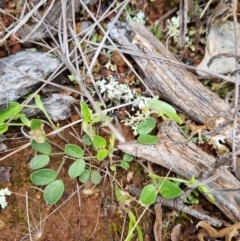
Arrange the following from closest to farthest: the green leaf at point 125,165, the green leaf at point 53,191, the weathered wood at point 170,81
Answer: the green leaf at point 53,191
the green leaf at point 125,165
the weathered wood at point 170,81

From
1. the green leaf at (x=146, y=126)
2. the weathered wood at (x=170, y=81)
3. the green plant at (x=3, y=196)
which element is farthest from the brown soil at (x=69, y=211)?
the weathered wood at (x=170, y=81)

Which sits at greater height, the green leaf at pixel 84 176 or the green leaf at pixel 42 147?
the green leaf at pixel 42 147

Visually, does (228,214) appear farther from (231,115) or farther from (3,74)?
(3,74)

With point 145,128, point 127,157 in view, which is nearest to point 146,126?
point 145,128

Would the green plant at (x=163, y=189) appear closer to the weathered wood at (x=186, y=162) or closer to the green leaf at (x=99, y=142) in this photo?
the weathered wood at (x=186, y=162)

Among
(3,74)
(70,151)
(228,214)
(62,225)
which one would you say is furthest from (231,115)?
(3,74)

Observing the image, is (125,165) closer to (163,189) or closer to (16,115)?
(163,189)

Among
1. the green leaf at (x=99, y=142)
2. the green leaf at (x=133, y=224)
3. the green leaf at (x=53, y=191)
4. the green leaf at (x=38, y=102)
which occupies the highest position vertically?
the green leaf at (x=38, y=102)
